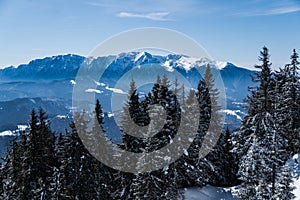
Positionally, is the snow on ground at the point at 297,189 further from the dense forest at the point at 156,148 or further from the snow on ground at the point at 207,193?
the snow on ground at the point at 207,193

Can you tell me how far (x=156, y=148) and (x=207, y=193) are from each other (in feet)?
53.1

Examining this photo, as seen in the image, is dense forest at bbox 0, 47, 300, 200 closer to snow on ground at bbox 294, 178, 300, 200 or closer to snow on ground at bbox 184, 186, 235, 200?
snow on ground at bbox 184, 186, 235, 200

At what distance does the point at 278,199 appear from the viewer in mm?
28562

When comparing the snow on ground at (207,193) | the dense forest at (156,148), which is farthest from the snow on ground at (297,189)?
the snow on ground at (207,193)

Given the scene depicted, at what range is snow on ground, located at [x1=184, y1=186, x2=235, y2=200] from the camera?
128 feet

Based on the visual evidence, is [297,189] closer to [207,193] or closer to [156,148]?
[207,193]

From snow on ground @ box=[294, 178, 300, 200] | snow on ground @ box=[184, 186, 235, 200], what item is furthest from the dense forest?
snow on ground @ box=[294, 178, 300, 200]

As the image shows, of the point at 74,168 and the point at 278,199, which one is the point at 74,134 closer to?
the point at 74,168

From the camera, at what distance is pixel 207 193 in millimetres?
40531

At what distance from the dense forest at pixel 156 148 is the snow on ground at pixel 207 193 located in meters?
1.18

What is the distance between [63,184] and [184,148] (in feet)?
36.0

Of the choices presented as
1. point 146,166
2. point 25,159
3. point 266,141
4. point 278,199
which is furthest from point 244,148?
point 25,159

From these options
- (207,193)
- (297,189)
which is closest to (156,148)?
(207,193)

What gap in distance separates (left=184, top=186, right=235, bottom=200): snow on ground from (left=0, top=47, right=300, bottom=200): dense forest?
3.87 feet
